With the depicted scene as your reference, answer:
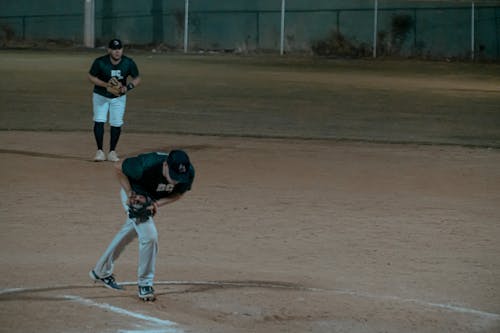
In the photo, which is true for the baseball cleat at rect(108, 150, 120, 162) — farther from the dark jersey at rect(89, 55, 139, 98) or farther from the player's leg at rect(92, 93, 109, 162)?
the dark jersey at rect(89, 55, 139, 98)

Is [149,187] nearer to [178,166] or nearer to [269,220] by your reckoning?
[178,166]

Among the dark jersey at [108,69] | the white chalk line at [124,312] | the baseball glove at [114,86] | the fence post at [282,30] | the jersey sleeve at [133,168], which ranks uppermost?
the fence post at [282,30]

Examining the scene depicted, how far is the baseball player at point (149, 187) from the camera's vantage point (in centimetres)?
771

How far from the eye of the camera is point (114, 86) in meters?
15.4

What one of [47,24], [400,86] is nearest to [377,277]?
[400,86]

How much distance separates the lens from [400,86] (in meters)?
32.8

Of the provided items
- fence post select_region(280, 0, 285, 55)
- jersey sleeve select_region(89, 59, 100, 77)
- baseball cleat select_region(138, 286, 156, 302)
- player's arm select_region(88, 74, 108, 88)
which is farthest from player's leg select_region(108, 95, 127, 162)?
fence post select_region(280, 0, 285, 55)

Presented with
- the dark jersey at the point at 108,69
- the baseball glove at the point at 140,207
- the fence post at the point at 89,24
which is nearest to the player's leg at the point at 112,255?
the baseball glove at the point at 140,207

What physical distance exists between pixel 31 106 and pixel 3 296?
Result: 1617 cm

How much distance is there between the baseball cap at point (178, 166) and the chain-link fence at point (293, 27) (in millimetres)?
41655

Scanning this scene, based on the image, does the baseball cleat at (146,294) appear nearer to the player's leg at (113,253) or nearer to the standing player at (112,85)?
the player's leg at (113,253)

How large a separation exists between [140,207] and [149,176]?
265 millimetres

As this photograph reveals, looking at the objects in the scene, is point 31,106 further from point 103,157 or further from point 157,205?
point 157,205

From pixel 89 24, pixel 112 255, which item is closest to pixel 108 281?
pixel 112 255
